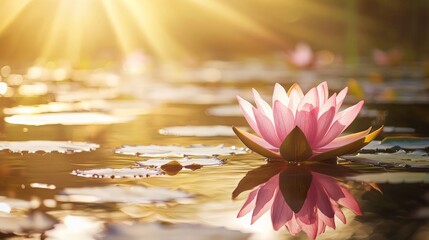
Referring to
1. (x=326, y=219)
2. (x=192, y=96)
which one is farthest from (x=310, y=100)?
(x=192, y=96)

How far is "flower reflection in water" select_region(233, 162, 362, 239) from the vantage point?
1393 mm

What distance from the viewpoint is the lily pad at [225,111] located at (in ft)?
12.4

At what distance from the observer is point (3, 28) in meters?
12.0

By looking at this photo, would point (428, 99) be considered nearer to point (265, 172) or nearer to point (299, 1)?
point (265, 172)

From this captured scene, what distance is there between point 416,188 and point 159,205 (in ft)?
1.88

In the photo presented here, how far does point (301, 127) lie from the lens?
1.99m

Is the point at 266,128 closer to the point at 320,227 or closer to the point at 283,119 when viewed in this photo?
the point at 283,119

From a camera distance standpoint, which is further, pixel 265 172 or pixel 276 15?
pixel 276 15

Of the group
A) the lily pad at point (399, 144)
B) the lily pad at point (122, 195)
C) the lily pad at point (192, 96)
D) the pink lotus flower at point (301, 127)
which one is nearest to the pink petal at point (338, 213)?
the lily pad at point (122, 195)

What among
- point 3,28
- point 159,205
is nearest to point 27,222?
point 159,205

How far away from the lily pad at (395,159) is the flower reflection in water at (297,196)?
0.12 metres

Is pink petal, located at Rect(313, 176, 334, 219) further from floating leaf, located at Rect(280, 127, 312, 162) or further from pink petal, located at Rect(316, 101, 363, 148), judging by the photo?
pink petal, located at Rect(316, 101, 363, 148)

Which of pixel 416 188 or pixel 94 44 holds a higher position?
pixel 94 44

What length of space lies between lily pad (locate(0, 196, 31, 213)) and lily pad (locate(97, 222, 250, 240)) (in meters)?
0.26
